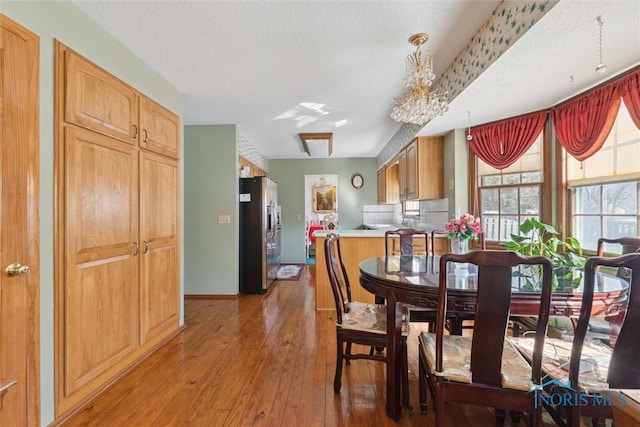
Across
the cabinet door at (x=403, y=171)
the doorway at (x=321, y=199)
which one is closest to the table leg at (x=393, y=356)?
the cabinet door at (x=403, y=171)

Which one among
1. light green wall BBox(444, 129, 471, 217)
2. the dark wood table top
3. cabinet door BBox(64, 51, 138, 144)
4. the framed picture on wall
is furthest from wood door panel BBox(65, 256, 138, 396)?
the framed picture on wall

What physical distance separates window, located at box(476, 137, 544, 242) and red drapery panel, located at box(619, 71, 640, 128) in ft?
2.75

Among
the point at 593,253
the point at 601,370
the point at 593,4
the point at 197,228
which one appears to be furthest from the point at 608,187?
the point at 197,228

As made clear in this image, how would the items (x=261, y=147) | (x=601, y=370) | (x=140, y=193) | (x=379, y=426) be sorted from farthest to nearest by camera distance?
(x=261, y=147) < (x=140, y=193) < (x=379, y=426) < (x=601, y=370)

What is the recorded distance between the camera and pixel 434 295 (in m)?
1.43

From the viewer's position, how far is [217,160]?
3.83m

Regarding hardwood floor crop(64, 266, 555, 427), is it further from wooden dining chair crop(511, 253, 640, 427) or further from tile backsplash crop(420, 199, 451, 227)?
tile backsplash crop(420, 199, 451, 227)

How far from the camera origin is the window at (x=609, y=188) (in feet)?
6.66

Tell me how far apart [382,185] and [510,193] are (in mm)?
2961

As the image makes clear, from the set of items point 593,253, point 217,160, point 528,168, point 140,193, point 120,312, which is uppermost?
point 217,160

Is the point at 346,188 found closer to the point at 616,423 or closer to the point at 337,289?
the point at 337,289

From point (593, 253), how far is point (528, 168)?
0.99m

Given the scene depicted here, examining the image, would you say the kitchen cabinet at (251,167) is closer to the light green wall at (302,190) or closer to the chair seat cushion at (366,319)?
the light green wall at (302,190)

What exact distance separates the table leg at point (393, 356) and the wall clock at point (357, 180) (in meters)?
4.94
